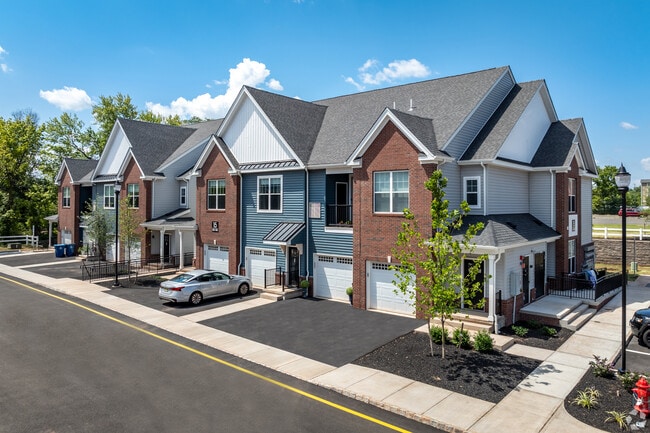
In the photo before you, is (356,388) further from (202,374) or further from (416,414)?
(202,374)

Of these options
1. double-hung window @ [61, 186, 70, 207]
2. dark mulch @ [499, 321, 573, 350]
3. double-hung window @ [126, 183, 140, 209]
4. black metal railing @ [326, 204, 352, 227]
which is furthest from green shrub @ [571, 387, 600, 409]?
double-hung window @ [61, 186, 70, 207]

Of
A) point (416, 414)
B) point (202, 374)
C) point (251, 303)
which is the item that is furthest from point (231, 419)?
point (251, 303)

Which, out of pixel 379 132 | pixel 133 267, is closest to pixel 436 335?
pixel 379 132

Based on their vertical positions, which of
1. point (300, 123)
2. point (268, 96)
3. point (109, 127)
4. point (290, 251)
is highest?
point (109, 127)

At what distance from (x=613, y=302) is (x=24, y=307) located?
95.8 feet

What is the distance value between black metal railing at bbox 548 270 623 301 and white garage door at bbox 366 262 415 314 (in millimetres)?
8326

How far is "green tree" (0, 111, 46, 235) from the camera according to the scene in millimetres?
50812

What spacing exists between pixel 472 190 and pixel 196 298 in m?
14.5

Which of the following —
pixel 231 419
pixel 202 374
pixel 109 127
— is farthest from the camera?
pixel 109 127

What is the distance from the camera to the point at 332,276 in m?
22.0

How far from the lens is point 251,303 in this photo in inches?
842

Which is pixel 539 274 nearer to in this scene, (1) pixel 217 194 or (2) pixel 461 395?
(2) pixel 461 395

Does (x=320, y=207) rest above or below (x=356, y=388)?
above

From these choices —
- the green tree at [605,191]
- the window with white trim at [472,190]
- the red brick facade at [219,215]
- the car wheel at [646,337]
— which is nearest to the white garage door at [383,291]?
the window with white trim at [472,190]
